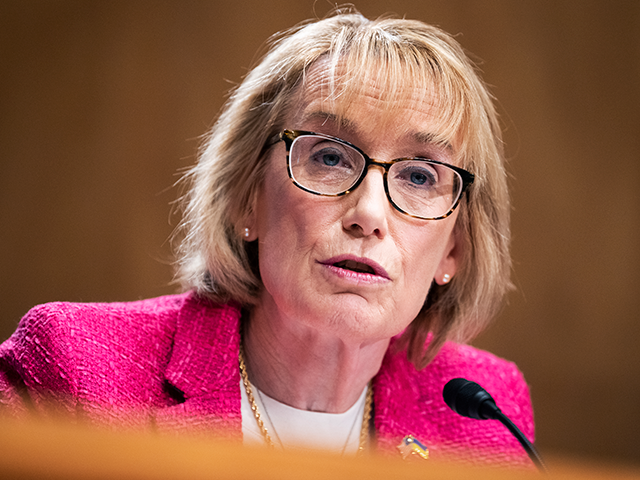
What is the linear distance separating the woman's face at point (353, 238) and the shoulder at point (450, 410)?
0.91ft

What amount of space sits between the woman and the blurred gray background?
1.29 meters

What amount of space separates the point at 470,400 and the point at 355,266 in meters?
0.30

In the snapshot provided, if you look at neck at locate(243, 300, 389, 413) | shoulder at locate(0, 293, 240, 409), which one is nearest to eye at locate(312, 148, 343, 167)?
neck at locate(243, 300, 389, 413)

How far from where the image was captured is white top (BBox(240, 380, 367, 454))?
4.41 feet

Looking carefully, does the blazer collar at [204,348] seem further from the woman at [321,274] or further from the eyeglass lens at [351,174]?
the eyeglass lens at [351,174]

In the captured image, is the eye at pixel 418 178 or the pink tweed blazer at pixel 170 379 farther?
the eye at pixel 418 178

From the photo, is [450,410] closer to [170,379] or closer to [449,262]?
[449,262]

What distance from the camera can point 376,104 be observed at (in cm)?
125

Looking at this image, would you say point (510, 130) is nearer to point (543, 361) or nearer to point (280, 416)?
point (543, 361)

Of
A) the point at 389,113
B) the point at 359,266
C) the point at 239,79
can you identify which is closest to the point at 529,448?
the point at 359,266

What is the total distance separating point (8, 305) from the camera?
2.61 m

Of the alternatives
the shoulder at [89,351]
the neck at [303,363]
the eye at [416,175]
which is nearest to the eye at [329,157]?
the eye at [416,175]

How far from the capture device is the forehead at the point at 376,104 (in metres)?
1.25

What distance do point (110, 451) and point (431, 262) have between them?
3.34ft
